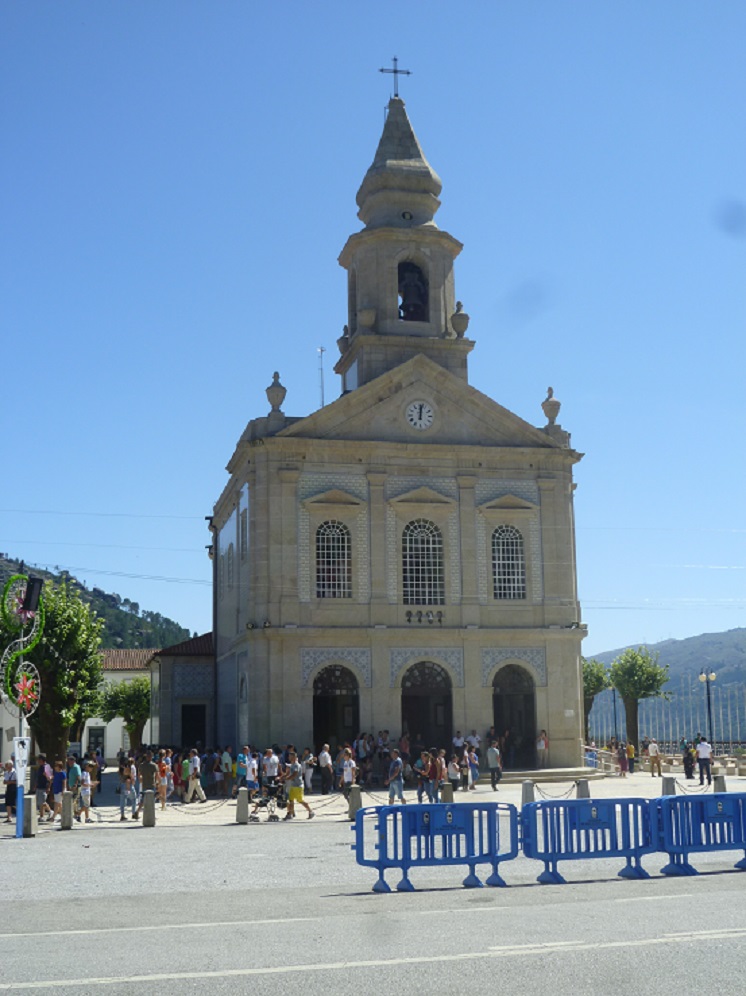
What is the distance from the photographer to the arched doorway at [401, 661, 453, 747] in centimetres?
3862

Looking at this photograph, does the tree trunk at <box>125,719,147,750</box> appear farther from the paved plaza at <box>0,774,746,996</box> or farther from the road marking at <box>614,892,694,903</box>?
the road marking at <box>614,892,694,903</box>

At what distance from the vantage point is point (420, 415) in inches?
1590

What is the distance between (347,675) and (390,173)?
750 inches

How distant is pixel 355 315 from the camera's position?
4494 centimetres

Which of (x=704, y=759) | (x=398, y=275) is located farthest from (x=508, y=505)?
(x=704, y=759)

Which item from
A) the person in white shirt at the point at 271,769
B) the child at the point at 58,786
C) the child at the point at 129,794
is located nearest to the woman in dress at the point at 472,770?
the person in white shirt at the point at 271,769

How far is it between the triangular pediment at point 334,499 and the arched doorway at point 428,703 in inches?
228

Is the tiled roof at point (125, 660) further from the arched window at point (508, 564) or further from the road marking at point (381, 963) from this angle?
the road marking at point (381, 963)

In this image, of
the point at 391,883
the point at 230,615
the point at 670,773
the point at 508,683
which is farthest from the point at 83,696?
the point at 391,883

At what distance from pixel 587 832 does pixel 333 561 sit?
76.2 feet

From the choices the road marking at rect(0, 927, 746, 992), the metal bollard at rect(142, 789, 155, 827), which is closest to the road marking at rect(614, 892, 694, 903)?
the road marking at rect(0, 927, 746, 992)

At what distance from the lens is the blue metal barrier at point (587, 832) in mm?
15969

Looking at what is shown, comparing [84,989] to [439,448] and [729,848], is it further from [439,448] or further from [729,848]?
[439,448]

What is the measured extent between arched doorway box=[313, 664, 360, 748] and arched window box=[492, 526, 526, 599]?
5.93 m
